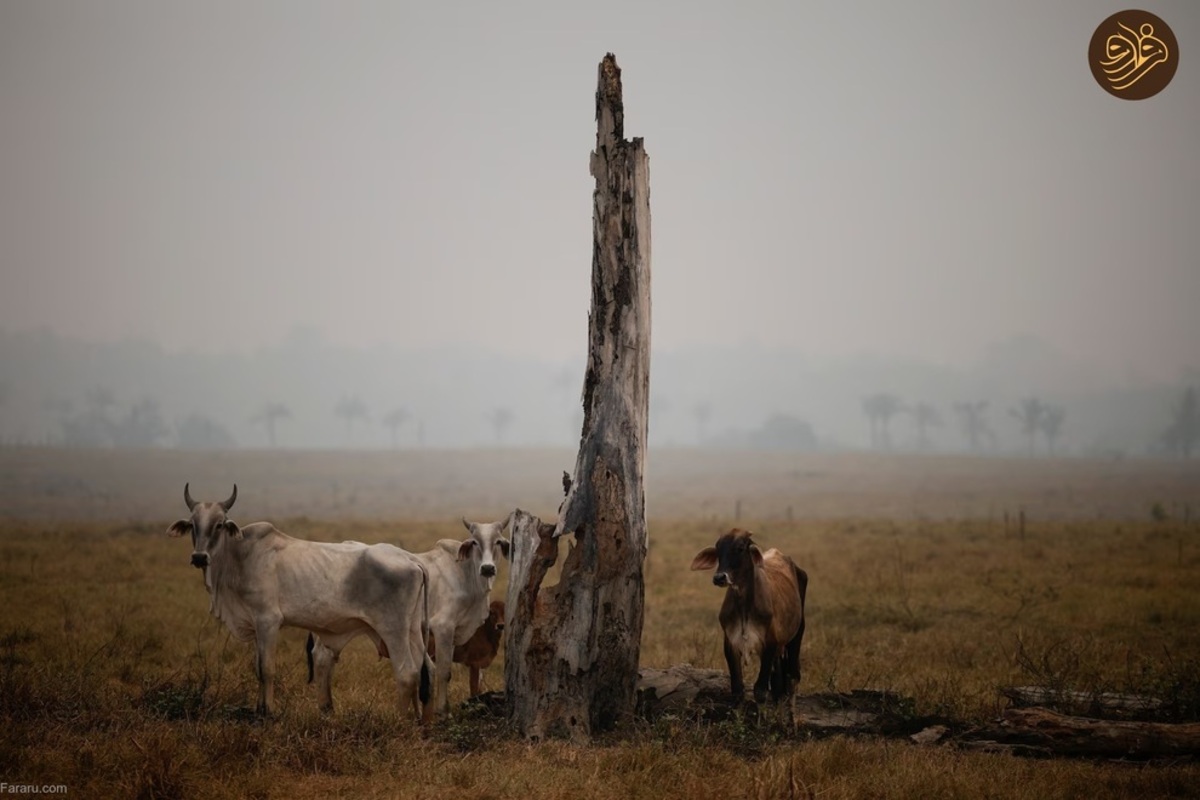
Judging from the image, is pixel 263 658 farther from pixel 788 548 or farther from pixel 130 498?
pixel 130 498

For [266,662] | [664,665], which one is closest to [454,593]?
[266,662]

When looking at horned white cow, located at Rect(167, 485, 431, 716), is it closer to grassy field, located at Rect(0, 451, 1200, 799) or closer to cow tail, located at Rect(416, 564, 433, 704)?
cow tail, located at Rect(416, 564, 433, 704)

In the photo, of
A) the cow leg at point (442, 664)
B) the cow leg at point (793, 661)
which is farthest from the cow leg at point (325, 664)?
the cow leg at point (793, 661)

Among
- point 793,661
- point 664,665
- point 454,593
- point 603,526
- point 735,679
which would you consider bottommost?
point 664,665

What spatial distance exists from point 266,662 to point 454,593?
83.7 inches

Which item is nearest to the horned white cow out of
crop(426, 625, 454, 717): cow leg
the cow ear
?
crop(426, 625, 454, 717): cow leg

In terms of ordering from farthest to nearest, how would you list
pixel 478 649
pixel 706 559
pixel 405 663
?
pixel 478 649, pixel 706 559, pixel 405 663

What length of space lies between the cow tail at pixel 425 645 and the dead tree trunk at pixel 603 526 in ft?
2.82

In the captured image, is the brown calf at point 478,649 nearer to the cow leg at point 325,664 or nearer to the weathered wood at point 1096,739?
the cow leg at point 325,664

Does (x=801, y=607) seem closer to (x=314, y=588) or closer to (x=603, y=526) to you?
(x=603, y=526)

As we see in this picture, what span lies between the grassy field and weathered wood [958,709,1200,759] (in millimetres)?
242

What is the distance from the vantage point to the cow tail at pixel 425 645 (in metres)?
11.3

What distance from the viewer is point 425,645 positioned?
11648 millimetres

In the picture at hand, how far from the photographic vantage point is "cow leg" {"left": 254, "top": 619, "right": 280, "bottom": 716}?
1122 centimetres
